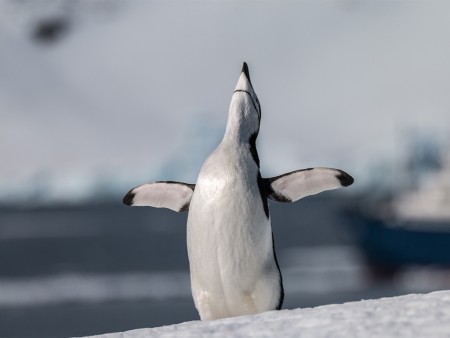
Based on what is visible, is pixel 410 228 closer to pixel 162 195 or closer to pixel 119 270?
pixel 162 195

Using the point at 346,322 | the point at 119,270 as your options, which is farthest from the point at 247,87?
the point at 119,270

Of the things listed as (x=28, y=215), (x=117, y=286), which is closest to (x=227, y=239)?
(x=117, y=286)

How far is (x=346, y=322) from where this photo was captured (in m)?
3.91

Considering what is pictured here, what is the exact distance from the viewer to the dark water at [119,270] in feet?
78.1

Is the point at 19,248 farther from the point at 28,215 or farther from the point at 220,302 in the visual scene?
the point at 220,302

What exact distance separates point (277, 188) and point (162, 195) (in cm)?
52

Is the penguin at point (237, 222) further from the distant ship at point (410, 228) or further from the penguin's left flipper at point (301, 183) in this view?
the distant ship at point (410, 228)

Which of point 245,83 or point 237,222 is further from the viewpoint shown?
point 245,83

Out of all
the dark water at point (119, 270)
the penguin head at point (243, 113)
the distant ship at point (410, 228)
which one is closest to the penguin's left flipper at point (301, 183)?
the penguin head at point (243, 113)

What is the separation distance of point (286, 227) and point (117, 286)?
3953 cm

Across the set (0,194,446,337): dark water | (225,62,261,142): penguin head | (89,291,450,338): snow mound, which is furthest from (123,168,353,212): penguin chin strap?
(0,194,446,337): dark water

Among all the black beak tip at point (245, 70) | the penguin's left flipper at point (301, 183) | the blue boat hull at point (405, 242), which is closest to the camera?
the penguin's left flipper at point (301, 183)

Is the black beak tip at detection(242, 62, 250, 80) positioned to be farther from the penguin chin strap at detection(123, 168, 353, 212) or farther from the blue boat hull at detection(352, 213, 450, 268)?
the blue boat hull at detection(352, 213, 450, 268)

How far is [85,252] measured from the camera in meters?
61.2
